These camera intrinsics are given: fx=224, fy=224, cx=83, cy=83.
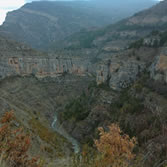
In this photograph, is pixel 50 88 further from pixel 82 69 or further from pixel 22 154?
pixel 22 154

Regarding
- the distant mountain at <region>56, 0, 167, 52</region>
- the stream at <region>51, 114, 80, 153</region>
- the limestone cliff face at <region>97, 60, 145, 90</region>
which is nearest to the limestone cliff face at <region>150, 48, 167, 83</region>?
the limestone cliff face at <region>97, 60, 145, 90</region>

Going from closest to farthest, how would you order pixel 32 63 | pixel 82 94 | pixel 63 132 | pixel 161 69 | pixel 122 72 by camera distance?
pixel 161 69 → pixel 63 132 → pixel 122 72 → pixel 82 94 → pixel 32 63

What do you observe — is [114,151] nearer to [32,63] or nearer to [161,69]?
[161,69]

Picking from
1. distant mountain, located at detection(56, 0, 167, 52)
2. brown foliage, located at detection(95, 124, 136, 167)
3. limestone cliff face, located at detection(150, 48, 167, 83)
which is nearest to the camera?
brown foliage, located at detection(95, 124, 136, 167)

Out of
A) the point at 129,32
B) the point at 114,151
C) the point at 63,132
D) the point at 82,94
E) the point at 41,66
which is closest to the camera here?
the point at 114,151

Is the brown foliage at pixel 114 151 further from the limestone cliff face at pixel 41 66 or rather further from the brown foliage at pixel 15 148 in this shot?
the limestone cliff face at pixel 41 66

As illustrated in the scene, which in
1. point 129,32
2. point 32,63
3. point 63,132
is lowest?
point 63,132

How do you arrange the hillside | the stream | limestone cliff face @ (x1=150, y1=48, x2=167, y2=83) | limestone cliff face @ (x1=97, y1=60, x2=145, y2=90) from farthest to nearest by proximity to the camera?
limestone cliff face @ (x1=97, y1=60, x2=145, y2=90) < the stream < limestone cliff face @ (x1=150, y1=48, x2=167, y2=83) < the hillside

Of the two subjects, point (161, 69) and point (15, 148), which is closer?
point (15, 148)

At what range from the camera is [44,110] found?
60.8 metres

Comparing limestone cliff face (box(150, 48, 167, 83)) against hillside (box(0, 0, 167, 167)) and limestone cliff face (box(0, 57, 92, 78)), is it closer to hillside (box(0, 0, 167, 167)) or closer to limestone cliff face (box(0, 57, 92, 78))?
hillside (box(0, 0, 167, 167))

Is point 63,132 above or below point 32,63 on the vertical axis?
below

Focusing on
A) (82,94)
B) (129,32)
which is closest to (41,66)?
(82,94)

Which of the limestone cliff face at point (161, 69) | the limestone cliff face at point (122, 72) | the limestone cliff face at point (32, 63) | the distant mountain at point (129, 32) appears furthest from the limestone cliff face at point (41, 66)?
the limestone cliff face at point (161, 69)
